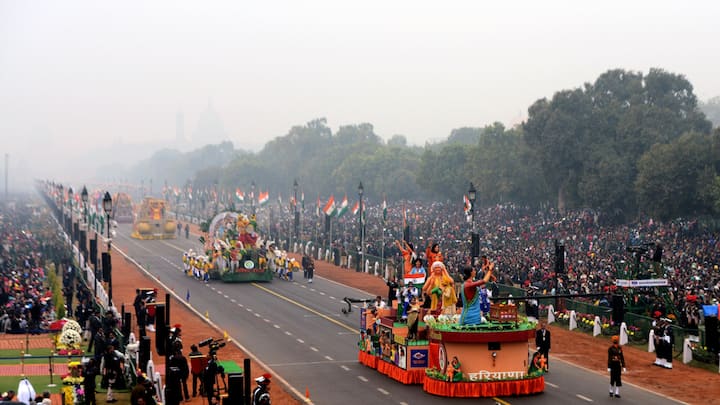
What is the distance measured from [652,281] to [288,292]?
74.6 ft

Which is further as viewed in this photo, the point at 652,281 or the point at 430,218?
the point at 430,218

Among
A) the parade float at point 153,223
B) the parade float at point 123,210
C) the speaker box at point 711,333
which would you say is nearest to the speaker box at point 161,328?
the speaker box at point 711,333

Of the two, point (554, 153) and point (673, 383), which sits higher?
point (554, 153)

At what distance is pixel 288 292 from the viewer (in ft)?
181

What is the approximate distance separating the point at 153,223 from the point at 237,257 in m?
43.9

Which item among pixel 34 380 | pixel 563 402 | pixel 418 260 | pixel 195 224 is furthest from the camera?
pixel 195 224

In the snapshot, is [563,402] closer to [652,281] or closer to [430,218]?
[652,281]

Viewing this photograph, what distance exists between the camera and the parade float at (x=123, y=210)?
128500 millimetres

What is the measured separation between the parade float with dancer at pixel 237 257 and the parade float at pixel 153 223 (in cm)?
3905

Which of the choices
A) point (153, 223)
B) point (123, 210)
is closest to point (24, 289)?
point (153, 223)

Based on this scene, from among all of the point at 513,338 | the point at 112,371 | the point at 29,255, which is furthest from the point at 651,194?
the point at 112,371

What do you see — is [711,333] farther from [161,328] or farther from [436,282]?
[161,328]

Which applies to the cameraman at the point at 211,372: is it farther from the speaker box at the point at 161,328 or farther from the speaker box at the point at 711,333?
the speaker box at the point at 711,333

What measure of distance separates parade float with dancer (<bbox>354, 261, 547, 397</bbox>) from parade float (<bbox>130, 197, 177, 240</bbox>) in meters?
72.5
